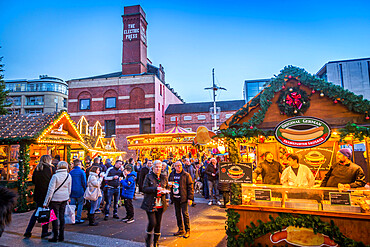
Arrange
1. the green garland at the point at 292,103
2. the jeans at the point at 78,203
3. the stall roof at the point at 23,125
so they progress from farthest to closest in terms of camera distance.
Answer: the stall roof at the point at 23,125 → the jeans at the point at 78,203 → the green garland at the point at 292,103

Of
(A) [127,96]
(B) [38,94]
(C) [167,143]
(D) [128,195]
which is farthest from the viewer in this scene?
(B) [38,94]

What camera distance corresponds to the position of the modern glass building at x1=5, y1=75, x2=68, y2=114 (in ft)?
191

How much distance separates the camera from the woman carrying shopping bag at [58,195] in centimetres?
575

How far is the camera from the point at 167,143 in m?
17.0

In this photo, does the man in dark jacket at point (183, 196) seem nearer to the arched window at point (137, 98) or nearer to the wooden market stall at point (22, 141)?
the wooden market stall at point (22, 141)

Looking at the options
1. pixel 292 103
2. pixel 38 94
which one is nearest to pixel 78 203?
pixel 292 103

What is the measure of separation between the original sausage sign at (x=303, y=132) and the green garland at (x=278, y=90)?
346 millimetres

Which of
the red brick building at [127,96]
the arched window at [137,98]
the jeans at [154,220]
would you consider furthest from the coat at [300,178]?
the arched window at [137,98]

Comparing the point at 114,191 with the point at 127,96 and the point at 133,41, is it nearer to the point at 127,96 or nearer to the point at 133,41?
the point at 127,96

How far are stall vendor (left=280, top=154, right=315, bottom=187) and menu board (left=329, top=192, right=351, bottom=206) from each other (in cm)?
76

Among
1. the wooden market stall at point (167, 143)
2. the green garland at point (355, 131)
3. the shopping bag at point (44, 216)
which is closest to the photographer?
the green garland at point (355, 131)

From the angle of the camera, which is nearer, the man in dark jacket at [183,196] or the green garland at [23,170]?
the man in dark jacket at [183,196]

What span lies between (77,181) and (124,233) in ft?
7.08

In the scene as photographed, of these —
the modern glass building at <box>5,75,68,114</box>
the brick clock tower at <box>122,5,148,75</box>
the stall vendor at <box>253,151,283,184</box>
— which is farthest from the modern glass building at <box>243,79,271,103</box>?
the modern glass building at <box>5,75,68,114</box>
